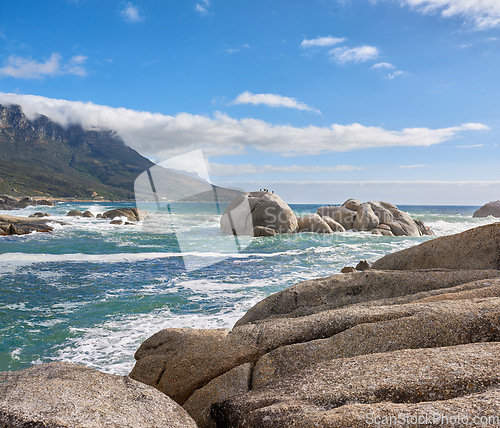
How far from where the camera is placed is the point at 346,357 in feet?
11.4

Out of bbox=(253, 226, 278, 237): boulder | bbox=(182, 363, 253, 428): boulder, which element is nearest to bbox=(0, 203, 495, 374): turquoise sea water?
bbox=(182, 363, 253, 428): boulder

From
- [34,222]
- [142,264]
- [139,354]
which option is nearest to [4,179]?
[34,222]

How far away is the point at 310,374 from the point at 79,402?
2.04m

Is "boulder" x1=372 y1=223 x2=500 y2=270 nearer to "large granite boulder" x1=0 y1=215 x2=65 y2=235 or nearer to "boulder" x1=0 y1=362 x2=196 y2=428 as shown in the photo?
"boulder" x1=0 y1=362 x2=196 y2=428

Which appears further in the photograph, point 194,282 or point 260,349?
point 194,282

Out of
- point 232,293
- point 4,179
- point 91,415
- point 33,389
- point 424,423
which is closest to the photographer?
point 424,423

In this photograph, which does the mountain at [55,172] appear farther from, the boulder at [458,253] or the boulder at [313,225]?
the boulder at [458,253]

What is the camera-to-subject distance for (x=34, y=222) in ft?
98.7

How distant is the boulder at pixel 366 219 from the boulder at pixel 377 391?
30.2 metres

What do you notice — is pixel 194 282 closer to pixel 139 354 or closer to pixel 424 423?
pixel 139 354

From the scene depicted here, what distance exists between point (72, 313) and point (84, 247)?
43.7 ft

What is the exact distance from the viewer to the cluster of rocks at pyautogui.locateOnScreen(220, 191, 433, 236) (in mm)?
29219

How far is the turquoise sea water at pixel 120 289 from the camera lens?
717 cm

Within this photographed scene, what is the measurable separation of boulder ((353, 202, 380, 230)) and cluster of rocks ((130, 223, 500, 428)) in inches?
1051
